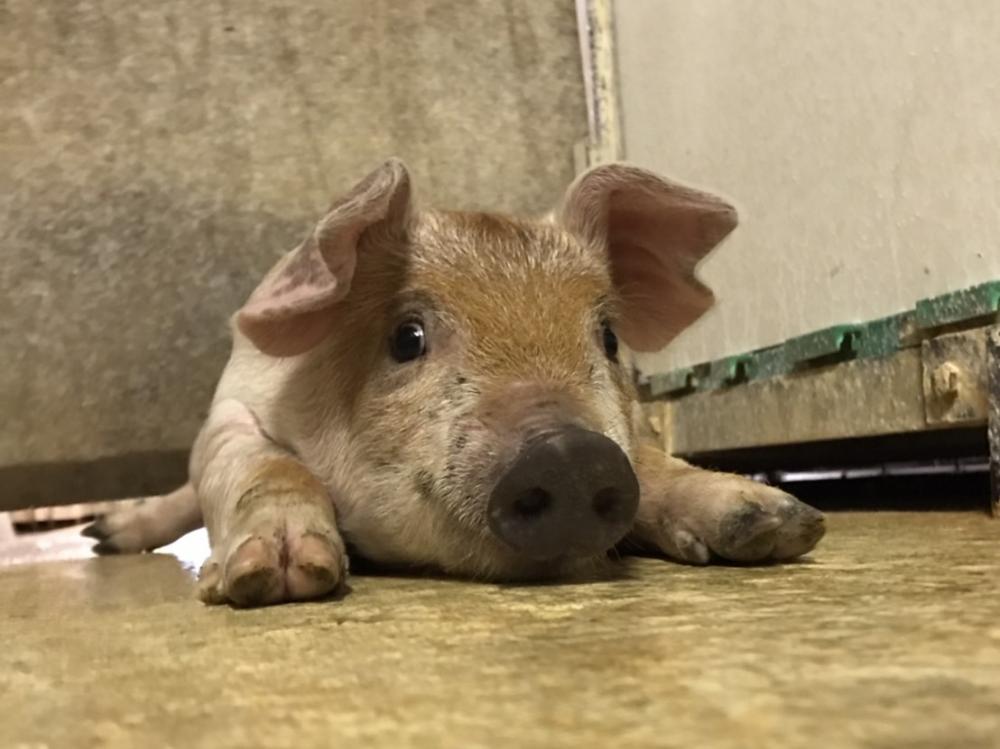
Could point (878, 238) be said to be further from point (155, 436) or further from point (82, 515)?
point (82, 515)

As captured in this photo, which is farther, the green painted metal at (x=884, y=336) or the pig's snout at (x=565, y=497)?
the green painted metal at (x=884, y=336)

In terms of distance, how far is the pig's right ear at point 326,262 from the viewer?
5.56ft

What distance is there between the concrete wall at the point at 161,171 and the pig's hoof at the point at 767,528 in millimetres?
1910

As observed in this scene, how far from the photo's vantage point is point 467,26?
11.4 feet

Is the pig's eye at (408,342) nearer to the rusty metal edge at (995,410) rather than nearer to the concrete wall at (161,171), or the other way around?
the rusty metal edge at (995,410)

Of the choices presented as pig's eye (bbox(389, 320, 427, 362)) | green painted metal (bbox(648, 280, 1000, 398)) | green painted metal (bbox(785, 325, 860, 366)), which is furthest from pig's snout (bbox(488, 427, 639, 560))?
green painted metal (bbox(785, 325, 860, 366))

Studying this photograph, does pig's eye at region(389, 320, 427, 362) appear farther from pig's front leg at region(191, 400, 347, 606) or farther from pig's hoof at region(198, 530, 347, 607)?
pig's hoof at region(198, 530, 347, 607)

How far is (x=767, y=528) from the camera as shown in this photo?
1547 millimetres

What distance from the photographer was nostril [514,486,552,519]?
1.36 meters

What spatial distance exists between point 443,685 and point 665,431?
8.37 ft

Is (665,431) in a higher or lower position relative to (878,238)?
lower

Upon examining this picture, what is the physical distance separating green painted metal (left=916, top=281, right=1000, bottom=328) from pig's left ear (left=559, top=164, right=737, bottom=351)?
1.56 feet

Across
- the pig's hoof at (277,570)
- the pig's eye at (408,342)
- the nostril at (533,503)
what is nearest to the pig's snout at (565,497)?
the nostril at (533,503)

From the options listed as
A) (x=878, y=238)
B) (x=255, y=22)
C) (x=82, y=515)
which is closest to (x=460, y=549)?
(x=878, y=238)
